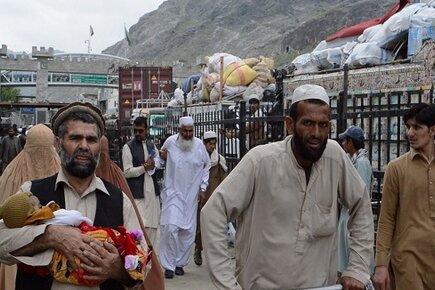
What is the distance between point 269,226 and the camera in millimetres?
2830

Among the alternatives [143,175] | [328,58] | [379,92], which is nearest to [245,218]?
[143,175]

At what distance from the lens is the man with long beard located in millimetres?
2428

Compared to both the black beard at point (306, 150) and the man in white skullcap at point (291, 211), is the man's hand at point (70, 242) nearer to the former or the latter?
the man in white skullcap at point (291, 211)

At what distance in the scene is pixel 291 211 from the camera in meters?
2.81

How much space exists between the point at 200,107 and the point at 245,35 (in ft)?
373

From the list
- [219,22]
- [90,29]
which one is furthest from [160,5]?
[90,29]

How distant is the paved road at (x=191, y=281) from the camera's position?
6922 mm

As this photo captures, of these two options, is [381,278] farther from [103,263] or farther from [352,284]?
[103,263]

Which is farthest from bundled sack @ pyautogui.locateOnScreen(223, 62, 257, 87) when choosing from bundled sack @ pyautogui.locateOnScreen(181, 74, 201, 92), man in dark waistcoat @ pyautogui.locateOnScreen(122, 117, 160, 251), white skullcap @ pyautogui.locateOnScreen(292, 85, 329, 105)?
white skullcap @ pyautogui.locateOnScreen(292, 85, 329, 105)

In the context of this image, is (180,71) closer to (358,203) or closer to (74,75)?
(74,75)

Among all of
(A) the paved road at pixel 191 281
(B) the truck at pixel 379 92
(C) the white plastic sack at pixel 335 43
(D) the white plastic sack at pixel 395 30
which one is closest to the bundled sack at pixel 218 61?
(C) the white plastic sack at pixel 335 43

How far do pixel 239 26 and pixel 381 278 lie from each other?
137 meters

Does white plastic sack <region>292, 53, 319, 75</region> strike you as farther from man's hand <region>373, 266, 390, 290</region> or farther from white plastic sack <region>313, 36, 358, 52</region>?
man's hand <region>373, 266, 390, 290</region>

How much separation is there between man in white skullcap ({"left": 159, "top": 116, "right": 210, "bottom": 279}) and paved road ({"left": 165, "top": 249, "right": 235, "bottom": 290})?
16 centimetres
